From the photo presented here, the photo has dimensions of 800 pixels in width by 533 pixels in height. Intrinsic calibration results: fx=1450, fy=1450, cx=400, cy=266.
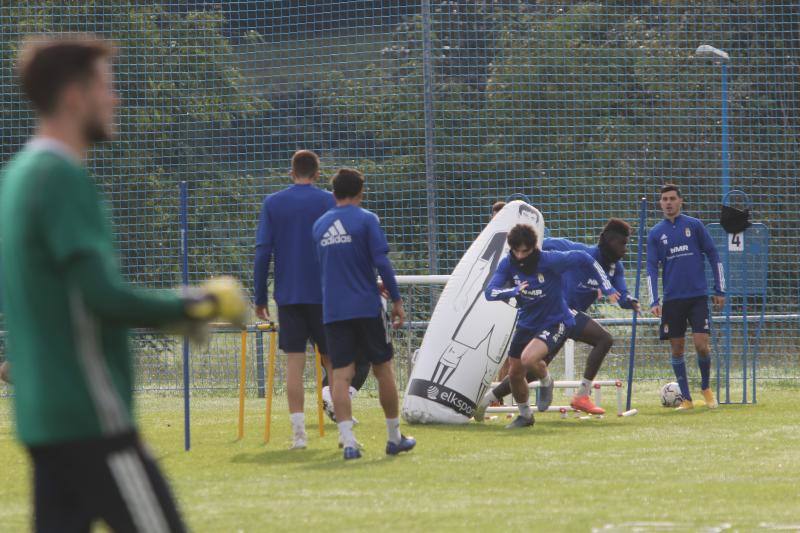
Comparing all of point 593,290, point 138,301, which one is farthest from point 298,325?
point 138,301

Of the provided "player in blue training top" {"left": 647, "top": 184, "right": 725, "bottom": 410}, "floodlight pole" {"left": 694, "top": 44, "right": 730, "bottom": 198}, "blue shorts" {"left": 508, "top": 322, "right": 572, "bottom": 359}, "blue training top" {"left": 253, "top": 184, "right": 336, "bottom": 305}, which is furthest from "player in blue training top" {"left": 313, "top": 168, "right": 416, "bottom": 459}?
"floodlight pole" {"left": 694, "top": 44, "right": 730, "bottom": 198}

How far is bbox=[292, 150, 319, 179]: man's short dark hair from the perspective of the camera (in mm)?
9258

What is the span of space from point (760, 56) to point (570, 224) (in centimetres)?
343

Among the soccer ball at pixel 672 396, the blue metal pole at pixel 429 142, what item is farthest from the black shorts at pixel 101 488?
the blue metal pole at pixel 429 142

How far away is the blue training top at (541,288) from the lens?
36.5 ft

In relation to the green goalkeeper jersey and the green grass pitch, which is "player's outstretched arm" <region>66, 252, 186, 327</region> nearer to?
the green goalkeeper jersey

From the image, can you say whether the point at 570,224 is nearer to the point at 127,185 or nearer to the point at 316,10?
the point at 316,10

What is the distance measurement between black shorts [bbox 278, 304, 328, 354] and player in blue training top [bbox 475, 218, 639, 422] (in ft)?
9.99

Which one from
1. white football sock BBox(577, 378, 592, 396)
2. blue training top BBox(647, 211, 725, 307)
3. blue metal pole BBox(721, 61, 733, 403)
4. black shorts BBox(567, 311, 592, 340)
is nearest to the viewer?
white football sock BBox(577, 378, 592, 396)

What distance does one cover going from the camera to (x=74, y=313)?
311cm

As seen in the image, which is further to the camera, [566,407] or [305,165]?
[566,407]

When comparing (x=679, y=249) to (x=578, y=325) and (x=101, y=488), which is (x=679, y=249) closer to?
(x=578, y=325)

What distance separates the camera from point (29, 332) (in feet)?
10.3

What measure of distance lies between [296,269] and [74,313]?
6.14m
